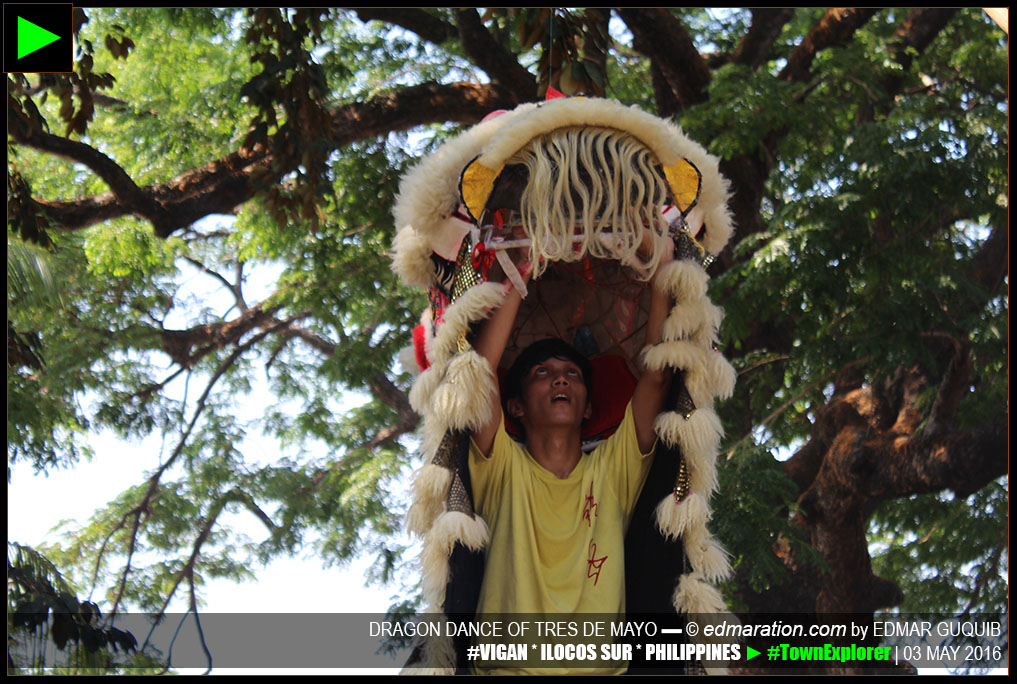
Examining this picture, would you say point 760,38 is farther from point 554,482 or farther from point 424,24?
point 554,482

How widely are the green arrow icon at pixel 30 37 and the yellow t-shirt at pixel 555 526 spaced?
7.48 ft

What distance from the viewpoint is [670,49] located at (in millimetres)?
8242

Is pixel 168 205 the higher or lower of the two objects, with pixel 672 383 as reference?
higher

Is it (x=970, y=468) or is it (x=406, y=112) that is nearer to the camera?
(x=970, y=468)

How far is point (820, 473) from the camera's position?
8484 mm

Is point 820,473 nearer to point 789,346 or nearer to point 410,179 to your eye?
point 789,346

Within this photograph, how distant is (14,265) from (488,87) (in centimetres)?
462

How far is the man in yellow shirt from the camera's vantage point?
3.84 metres

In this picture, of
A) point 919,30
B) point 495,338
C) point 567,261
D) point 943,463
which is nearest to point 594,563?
point 495,338

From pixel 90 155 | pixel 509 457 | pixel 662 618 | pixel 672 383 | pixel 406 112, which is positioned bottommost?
pixel 662 618

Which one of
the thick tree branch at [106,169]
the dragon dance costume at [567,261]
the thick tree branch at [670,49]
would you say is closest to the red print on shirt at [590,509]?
the dragon dance costume at [567,261]

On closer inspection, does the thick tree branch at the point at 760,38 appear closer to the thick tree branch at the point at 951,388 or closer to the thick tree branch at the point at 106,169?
the thick tree branch at the point at 951,388

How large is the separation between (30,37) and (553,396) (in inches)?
95.1

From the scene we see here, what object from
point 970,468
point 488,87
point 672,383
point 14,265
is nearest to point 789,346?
point 970,468
